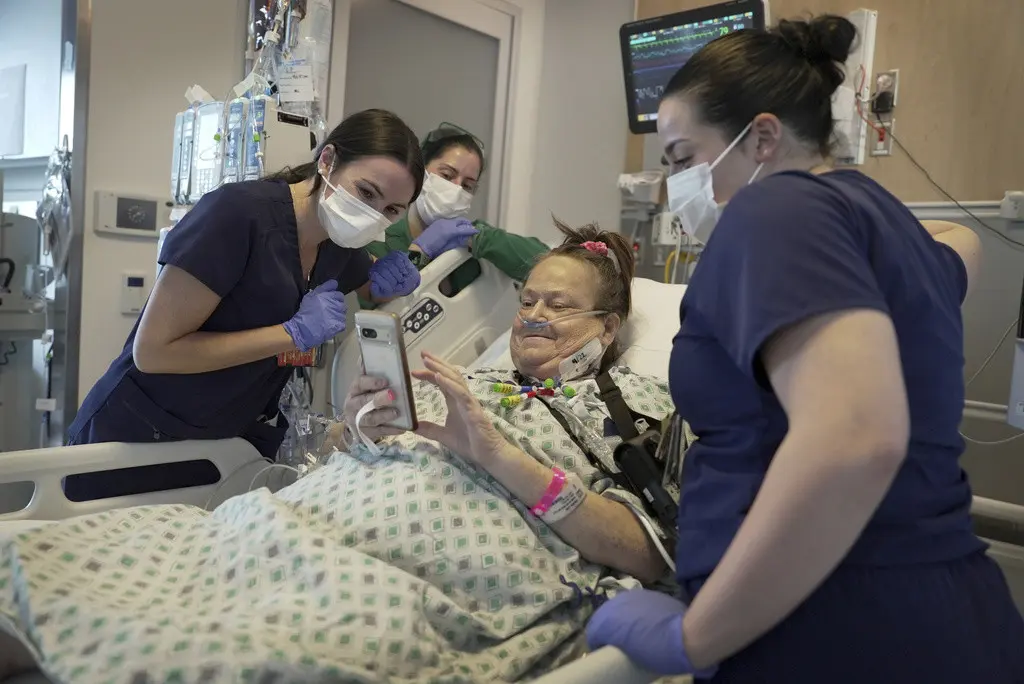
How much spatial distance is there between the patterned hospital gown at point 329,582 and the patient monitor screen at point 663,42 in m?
1.55

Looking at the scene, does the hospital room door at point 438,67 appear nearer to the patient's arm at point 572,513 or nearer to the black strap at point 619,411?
the black strap at point 619,411

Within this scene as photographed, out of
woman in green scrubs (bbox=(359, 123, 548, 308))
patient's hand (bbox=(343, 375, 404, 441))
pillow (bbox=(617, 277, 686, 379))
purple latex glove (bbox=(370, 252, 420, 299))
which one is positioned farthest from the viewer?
woman in green scrubs (bbox=(359, 123, 548, 308))

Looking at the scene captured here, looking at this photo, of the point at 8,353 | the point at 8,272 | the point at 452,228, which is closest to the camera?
the point at 452,228

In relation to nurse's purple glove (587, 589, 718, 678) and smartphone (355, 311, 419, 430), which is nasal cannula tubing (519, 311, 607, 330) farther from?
nurse's purple glove (587, 589, 718, 678)

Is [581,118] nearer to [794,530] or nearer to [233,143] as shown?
[233,143]

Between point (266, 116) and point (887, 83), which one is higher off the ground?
point (887, 83)

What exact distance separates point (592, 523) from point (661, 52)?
6.35 feet

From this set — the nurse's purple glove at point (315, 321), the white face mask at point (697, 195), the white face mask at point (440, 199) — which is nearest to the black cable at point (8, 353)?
the white face mask at point (440, 199)

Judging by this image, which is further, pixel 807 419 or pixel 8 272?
pixel 8 272

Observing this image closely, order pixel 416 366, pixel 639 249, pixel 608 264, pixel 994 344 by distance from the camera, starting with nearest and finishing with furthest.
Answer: pixel 608 264 < pixel 416 366 < pixel 994 344 < pixel 639 249

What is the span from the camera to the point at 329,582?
112cm

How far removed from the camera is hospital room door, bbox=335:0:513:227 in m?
3.60

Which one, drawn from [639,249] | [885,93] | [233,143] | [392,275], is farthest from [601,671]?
[639,249]

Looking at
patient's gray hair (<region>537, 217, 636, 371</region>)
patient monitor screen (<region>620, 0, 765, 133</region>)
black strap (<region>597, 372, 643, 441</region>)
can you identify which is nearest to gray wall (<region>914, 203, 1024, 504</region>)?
A: patient monitor screen (<region>620, 0, 765, 133</region>)
